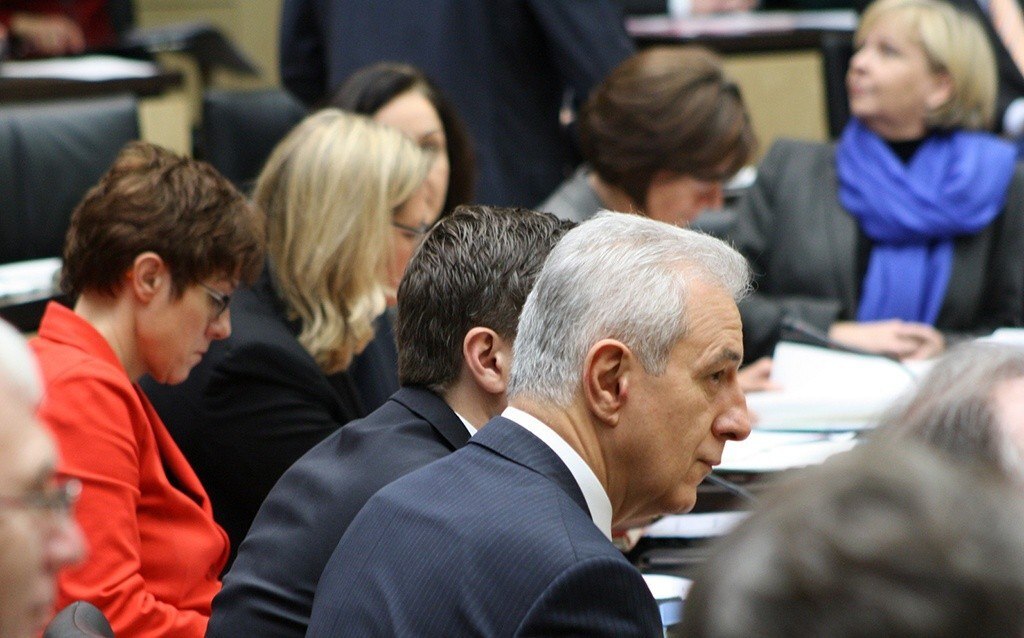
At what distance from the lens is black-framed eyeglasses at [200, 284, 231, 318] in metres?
2.23

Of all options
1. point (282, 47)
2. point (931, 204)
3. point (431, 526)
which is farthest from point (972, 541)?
point (282, 47)

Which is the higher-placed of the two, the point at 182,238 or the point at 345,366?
the point at 182,238

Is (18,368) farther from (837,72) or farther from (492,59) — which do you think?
(837,72)

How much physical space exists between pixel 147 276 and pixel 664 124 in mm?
1487

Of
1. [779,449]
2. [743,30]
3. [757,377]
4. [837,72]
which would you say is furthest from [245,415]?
[743,30]

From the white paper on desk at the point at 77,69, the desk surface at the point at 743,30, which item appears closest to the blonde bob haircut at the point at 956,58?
the desk surface at the point at 743,30

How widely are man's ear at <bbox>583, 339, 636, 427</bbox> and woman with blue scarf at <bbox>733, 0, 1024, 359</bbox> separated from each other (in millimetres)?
1766

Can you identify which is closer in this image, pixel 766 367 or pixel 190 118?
pixel 766 367

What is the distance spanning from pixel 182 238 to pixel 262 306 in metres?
0.35

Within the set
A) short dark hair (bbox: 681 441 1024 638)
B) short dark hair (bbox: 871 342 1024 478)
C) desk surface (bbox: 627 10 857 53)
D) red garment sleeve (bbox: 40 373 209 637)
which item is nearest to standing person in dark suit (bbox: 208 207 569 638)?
red garment sleeve (bbox: 40 373 209 637)

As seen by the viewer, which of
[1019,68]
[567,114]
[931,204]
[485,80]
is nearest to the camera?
[931,204]

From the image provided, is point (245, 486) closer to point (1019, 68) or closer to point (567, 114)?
point (567, 114)

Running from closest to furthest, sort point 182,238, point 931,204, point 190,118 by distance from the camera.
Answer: point 182,238 → point 931,204 → point 190,118

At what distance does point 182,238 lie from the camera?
2180 mm
